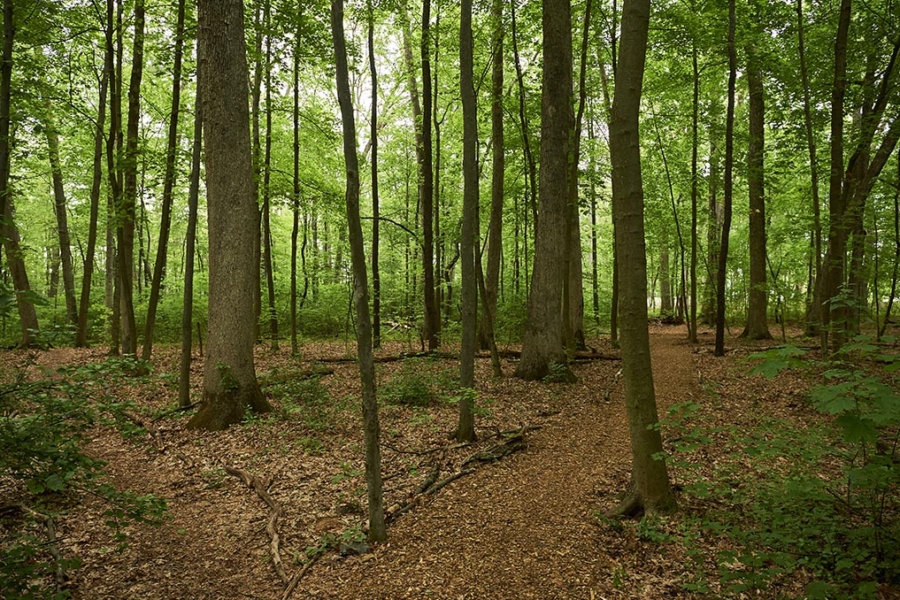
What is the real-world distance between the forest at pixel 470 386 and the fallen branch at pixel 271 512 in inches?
1.5

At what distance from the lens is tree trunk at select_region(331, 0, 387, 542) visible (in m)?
4.14

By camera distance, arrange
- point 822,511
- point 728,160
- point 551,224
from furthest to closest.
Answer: point 728,160 < point 551,224 < point 822,511

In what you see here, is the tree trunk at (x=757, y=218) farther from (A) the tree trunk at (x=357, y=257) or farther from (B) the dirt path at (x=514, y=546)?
(A) the tree trunk at (x=357, y=257)

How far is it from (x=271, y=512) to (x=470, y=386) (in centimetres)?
287

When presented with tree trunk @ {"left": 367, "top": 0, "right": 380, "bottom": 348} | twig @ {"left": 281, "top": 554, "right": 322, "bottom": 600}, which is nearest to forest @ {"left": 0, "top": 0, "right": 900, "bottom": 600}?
twig @ {"left": 281, "top": 554, "right": 322, "bottom": 600}

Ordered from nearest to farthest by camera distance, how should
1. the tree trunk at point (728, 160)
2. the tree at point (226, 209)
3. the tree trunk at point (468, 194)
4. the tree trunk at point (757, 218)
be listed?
the tree trunk at point (468, 194)
the tree at point (226, 209)
the tree trunk at point (728, 160)
the tree trunk at point (757, 218)

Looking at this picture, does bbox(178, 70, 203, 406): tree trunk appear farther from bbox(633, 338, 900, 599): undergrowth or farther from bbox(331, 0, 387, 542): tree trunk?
bbox(633, 338, 900, 599): undergrowth

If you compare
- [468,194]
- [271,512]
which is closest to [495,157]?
[468,194]

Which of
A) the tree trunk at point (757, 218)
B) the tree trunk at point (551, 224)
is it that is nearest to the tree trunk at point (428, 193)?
the tree trunk at point (551, 224)

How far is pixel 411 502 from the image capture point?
534 cm

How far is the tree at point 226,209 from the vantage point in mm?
7906

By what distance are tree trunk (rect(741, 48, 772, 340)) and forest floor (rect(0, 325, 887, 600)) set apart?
5486 millimetres

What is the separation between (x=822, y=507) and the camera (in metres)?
3.93

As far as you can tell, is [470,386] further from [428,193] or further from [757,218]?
[757,218]
